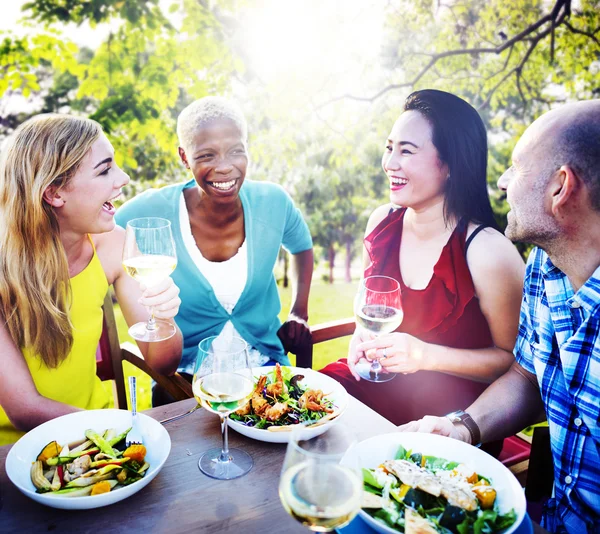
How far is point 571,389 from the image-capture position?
1.52 metres

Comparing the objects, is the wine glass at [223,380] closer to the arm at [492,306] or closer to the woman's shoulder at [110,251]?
the arm at [492,306]

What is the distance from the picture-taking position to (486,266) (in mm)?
2064

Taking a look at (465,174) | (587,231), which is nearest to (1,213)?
(465,174)

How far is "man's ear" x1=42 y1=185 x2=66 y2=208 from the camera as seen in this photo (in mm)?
1873

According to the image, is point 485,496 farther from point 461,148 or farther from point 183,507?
point 461,148

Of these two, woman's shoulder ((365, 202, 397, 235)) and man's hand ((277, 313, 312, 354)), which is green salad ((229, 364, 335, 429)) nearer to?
man's hand ((277, 313, 312, 354))

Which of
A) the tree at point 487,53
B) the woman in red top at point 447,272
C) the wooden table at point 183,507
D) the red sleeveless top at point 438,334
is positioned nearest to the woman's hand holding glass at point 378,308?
the woman in red top at point 447,272

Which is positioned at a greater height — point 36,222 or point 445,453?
point 36,222

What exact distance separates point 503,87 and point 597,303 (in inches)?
166

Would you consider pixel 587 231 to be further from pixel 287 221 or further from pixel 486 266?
pixel 287 221

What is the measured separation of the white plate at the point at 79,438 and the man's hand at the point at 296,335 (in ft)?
3.77

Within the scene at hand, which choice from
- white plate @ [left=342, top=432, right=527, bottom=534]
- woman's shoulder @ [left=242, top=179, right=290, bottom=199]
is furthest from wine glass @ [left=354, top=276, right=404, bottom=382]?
woman's shoulder @ [left=242, top=179, right=290, bottom=199]

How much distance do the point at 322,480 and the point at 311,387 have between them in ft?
2.56

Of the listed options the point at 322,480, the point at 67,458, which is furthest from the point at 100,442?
the point at 322,480
